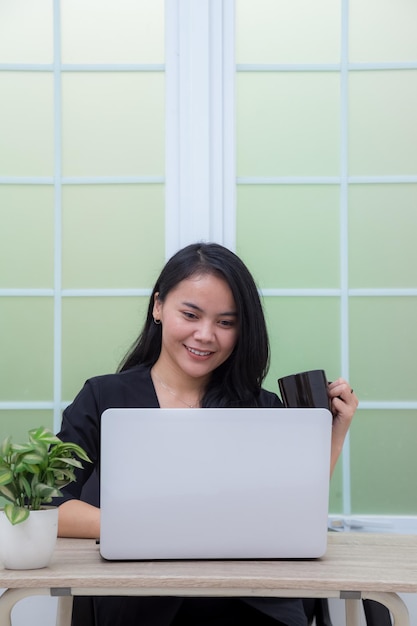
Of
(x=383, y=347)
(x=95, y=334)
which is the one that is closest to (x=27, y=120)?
(x=95, y=334)

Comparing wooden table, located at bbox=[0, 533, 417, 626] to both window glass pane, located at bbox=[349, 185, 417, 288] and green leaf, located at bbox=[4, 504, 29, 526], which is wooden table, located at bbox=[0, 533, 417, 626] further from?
window glass pane, located at bbox=[349, 185, 417, 288]

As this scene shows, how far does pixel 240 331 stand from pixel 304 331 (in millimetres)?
642

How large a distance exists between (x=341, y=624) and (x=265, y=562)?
1.38 metres

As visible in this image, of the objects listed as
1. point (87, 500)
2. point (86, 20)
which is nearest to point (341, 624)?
point (87, 500)

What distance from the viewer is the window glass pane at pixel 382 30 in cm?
295

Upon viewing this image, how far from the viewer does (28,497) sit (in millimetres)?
1592

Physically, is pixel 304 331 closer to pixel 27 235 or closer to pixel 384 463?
pixel 384 463

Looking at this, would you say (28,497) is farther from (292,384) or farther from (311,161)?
(311,161)

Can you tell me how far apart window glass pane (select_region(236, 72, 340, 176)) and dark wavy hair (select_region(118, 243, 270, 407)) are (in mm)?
582

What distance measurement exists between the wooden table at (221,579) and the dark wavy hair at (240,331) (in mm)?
825

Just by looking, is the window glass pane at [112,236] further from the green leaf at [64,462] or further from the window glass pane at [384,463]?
the green leaf at [64,462]

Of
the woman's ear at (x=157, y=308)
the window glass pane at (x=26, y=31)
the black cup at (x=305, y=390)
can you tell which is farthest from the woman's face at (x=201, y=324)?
the window glass pane at (x=26, y=31)

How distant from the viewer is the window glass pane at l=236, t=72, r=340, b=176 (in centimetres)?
295

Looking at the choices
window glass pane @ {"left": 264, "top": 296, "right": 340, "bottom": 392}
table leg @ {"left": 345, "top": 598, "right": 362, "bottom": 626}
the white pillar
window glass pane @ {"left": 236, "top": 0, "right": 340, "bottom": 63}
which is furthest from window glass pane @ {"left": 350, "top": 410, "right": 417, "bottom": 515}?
window glass pane @ {"left": 236, "top": 0, "right": 340, "bottom": 63}
